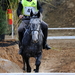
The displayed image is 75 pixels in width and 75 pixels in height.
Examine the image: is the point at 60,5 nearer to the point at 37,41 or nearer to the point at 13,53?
the point at 13,53

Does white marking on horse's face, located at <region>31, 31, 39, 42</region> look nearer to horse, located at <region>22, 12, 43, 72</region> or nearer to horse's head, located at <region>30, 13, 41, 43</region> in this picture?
horse's head, located at <region>30, 13, 41, 43</region>

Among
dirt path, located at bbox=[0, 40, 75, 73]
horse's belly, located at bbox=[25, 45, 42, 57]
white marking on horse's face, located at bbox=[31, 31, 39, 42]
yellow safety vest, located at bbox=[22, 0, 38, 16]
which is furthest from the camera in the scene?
dirt path, located at bbox=[0, 40, 75, 73]

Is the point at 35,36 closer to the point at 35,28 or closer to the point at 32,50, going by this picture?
the point at 35,28

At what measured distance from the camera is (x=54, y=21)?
86.3 ft

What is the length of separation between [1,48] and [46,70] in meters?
2.86

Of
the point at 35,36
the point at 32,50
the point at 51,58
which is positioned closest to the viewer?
the point at 35,36

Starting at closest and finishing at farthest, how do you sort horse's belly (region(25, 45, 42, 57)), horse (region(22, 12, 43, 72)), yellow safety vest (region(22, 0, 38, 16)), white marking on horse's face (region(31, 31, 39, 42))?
1. white marking on horse's face (region(31, 31, 39, 42))
2. horse (region(22, 12, 43, 72))
3. horse's belly (region(25, 45, 42, 57))
4. yellow safety vest (region(22, 0, 38, 16))

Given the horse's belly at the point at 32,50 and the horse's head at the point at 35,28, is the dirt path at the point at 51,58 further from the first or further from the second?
the horse's head at the point at 35,28

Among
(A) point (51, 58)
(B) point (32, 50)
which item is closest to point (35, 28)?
(B) point (32, 50)

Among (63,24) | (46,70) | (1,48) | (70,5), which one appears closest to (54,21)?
(63,24)

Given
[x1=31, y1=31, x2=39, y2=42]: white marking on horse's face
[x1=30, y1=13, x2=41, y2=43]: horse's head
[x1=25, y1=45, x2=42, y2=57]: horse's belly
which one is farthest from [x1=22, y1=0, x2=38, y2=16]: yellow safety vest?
[x1=31, y1=31, x2=39, y2=42]: white marking on horse's face

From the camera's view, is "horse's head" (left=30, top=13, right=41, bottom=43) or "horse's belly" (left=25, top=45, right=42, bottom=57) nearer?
"horse's head" (left=30, top=13, right=41, bottom=43)

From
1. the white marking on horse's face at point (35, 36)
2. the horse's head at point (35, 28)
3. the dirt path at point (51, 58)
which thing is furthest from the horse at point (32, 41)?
the dirt path at point (51, 58)

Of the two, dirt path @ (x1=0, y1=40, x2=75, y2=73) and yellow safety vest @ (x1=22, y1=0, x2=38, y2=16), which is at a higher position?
yellow safety vest @ (x1=22, y1=0, x2=38, y2=16)
